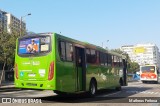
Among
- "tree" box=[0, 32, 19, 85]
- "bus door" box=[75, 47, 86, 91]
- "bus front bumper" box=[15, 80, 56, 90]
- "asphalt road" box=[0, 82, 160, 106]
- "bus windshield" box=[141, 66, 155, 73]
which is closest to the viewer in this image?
"bus front bumper" box=[15, 80, 56, 90]

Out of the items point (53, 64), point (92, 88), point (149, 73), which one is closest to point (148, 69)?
point (149, 73)

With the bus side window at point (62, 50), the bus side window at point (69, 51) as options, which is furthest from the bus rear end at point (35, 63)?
the bus side window at point (69, 51)

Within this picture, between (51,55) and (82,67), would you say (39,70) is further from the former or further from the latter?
(82,67)

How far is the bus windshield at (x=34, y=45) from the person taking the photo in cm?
1424

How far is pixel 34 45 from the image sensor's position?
14.6 metres

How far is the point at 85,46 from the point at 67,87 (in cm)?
342

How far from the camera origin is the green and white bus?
13.9 meters

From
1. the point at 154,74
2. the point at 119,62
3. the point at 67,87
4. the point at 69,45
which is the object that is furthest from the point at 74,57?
A: the point at 154,74

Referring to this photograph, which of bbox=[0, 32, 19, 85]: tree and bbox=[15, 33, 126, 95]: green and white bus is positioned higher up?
bbox=[0, 32, 19, 85]: tree

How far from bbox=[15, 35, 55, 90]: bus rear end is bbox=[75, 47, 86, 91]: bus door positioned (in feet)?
7.59

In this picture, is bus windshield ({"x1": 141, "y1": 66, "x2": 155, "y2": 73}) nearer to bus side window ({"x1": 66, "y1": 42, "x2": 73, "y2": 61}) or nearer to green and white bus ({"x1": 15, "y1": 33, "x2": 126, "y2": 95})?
green and white bus ({"x1": 15, "y1": 33, "x2": 126, "y2": 95})

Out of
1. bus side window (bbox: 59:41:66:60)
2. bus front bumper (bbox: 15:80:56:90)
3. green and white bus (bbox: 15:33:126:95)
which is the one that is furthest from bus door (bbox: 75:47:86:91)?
bus front bumper (bbox: 15:80:56:90)

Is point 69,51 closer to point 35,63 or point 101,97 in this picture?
point 35,63

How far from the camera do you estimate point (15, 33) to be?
46281 millimetres
